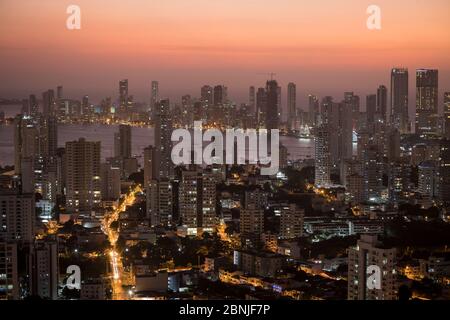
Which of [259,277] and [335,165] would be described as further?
[335,165]

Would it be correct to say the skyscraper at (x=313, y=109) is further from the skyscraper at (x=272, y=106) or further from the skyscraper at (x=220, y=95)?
the skyscraper at (x=220, y=95)

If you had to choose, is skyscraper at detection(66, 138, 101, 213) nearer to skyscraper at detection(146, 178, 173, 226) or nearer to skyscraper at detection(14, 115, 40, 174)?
skyscraper at detection(14, 115, 40, 174)

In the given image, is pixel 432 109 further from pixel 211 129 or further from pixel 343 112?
pixel 211 129

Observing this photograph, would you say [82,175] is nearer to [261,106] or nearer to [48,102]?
[48,102]

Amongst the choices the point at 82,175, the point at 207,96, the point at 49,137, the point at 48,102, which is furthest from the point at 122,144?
the point at 207,96

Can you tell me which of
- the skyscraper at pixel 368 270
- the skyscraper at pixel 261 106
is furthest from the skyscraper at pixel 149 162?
the skyscraper at pixel 368 270
